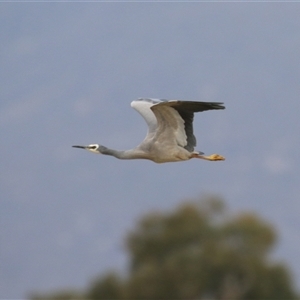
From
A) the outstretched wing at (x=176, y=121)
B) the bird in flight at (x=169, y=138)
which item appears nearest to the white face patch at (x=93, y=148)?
the bird in flight at (x=169, y=138)

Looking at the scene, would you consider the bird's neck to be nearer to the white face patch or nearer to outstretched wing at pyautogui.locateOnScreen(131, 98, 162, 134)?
the white face patch

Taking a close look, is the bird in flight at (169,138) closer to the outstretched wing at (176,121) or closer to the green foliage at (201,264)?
the outstretched wing at (176,121)

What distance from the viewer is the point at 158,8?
107 m

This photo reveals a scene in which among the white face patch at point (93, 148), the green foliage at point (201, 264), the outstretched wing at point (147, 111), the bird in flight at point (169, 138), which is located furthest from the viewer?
the outstretched wing at point (147, 111)

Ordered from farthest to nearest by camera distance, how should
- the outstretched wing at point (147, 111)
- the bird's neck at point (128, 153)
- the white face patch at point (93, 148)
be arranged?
the outstretched wing at point (147, 111), the white face patch at point (93, 148), the bird's neck at point (128, 153)

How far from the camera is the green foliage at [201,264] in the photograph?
9742mm

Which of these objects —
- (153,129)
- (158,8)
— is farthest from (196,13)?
(153,129)

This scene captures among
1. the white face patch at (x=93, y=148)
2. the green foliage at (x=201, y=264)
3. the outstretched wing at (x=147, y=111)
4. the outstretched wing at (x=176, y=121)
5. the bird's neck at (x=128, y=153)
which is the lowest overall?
the green foliage at (x=201, y=264)

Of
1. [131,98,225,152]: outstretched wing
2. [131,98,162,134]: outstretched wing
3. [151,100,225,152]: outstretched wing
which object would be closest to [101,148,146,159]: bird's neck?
[131,98,225,152]: outstretched wing

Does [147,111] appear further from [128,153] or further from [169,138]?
[169,138]

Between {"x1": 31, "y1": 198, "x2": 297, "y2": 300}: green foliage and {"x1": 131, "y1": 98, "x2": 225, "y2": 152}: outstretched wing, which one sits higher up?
{"x1": 131, "y1": 98, "x2": 225, "y2": 152}: outstretched wing

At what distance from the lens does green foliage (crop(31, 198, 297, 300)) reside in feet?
32.0

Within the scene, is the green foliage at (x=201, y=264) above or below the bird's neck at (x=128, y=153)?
below

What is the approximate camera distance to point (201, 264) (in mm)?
10000
